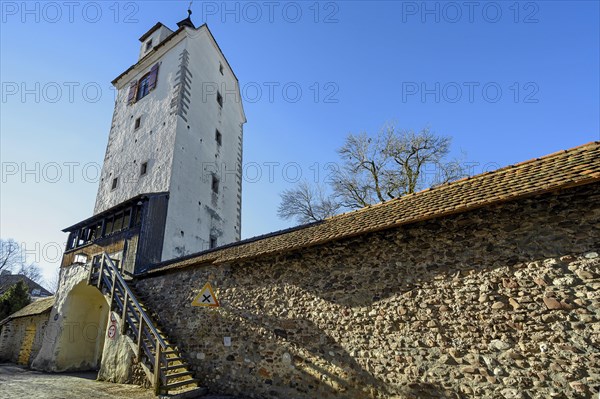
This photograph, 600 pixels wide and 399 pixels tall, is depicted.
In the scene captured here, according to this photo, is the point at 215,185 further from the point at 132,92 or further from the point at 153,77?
the point at 132,92

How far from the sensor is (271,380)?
728cm

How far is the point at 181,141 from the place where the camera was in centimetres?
1598

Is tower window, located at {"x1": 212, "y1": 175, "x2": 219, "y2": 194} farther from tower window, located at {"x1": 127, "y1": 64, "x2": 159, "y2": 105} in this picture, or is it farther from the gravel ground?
the gravel ground

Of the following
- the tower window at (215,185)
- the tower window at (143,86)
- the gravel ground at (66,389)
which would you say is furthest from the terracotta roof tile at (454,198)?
the tower window at (143,86)

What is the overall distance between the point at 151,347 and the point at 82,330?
7106mm

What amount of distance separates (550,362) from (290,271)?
5.22 meters

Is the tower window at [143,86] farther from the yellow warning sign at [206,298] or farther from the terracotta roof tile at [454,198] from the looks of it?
the yellow warning sign at [206,298]

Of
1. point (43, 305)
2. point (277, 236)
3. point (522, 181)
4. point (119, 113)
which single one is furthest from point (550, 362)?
point (119, 113)

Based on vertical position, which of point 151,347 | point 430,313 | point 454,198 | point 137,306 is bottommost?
point 151,347

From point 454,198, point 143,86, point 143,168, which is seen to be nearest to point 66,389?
point 143,168

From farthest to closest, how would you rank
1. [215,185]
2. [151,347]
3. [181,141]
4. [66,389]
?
[215,185]
[181,141]
[151,347]
[66,389]

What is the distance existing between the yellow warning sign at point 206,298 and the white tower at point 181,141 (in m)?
5.87

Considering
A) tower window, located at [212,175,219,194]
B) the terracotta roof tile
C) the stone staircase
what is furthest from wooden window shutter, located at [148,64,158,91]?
the terracotta roof tile

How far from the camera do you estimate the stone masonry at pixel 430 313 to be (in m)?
4.88
